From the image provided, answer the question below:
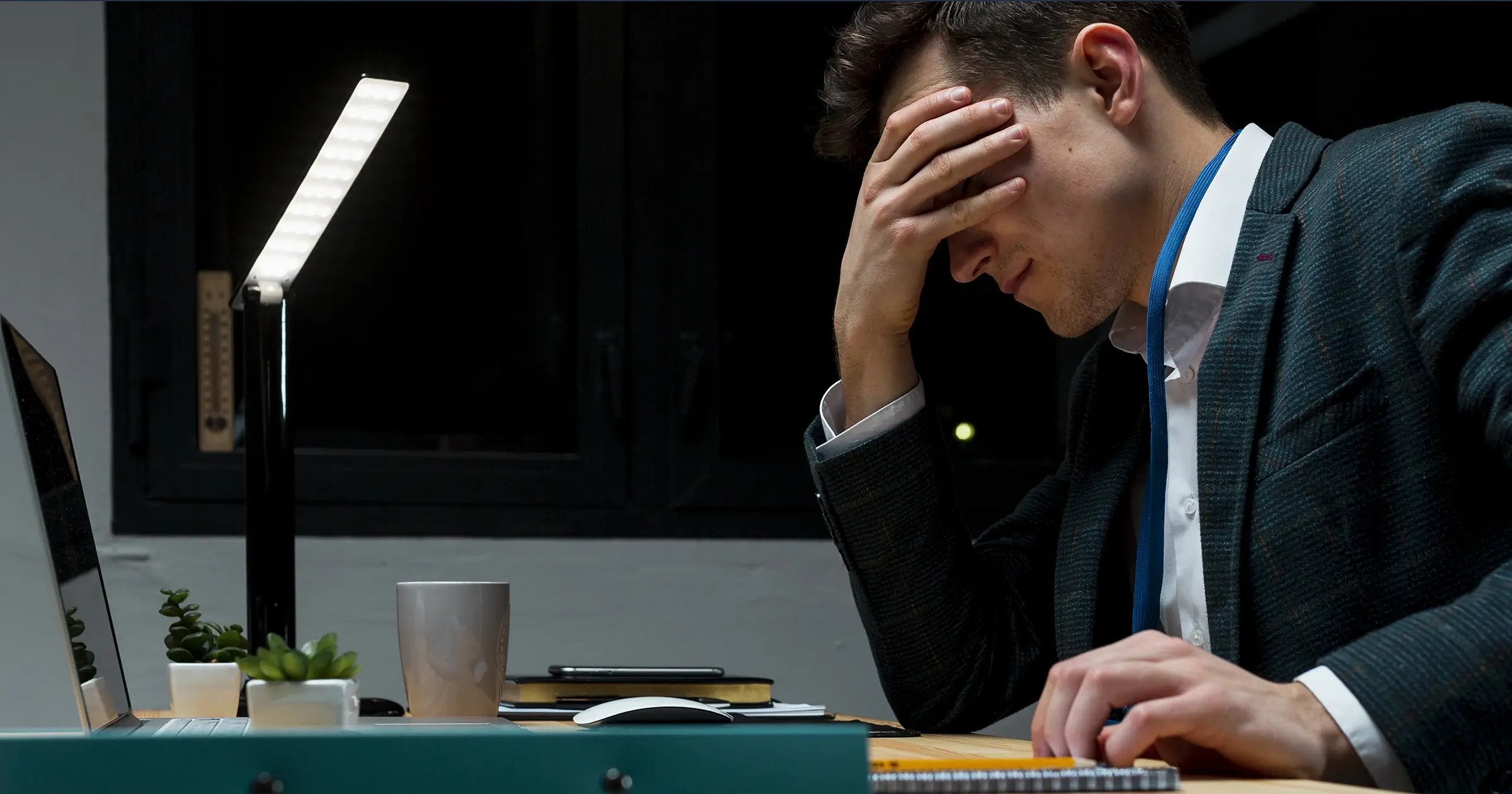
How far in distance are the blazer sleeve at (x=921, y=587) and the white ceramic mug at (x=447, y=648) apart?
36cm

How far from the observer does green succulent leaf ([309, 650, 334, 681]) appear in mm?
869

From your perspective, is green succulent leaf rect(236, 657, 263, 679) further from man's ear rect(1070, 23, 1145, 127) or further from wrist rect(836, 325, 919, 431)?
man's ear rect(1070, 23, 1145, 127)

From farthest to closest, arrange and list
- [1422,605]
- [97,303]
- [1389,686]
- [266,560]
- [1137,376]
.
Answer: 1. [97,303]
2. [1137,376]
3. [266,560]
4. [1422,605]
5. [1389,686]

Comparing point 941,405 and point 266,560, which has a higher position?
point 941,405

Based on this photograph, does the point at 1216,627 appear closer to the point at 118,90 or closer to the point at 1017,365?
the point at 1017,365

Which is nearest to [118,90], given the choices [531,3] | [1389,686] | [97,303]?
[97,303]

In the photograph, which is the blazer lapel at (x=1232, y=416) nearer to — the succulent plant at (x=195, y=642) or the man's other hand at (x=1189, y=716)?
the man's other hand at (x=1189, y=716)

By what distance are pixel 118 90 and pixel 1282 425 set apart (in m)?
1.86

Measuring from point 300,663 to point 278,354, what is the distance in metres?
0.47

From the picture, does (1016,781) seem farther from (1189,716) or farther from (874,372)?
(874,372)

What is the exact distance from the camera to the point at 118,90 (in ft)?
7.25

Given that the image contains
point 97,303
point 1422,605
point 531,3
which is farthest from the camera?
point 531,3

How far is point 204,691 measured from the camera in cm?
122

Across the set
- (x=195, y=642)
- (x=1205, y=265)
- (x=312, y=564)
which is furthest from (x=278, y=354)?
(x=312, y=564)
